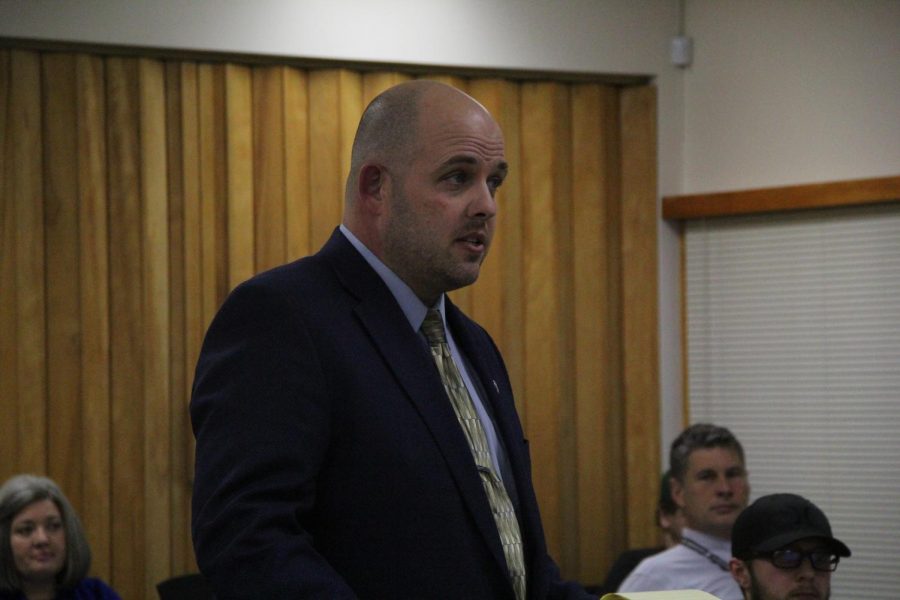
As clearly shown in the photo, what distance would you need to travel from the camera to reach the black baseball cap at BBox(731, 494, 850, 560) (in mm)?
3016

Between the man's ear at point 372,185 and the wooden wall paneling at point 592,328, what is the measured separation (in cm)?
359

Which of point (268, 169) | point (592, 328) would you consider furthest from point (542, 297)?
point (268, 169)

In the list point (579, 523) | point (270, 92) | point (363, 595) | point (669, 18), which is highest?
point (669, 18)

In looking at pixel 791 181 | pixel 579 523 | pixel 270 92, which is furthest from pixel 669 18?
pixel 579 523

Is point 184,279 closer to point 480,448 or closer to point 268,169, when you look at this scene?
point 268,169

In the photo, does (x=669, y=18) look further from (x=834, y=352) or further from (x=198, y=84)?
(x=198, y=84)

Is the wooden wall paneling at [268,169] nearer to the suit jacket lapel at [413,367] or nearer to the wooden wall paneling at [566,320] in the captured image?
the wooden wall paneling at [566,320]

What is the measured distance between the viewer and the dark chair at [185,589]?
4047 millimetres

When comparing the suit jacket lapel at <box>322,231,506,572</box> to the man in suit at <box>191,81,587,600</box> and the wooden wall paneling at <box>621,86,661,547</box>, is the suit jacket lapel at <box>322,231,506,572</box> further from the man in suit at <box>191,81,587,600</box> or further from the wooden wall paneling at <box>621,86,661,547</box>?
the wooden wall paneling at <box>621,86,661,547</box>

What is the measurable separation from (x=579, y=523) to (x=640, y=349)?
753mm

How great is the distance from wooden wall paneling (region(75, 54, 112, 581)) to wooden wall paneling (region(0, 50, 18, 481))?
0.23 metres

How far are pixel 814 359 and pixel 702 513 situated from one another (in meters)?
1.33

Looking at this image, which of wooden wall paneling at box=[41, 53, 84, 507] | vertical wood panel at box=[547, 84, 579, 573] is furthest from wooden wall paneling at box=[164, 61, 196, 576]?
vertical wood panel at box=[547, 84, 579, 573]

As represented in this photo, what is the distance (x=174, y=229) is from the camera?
464 centimetres
